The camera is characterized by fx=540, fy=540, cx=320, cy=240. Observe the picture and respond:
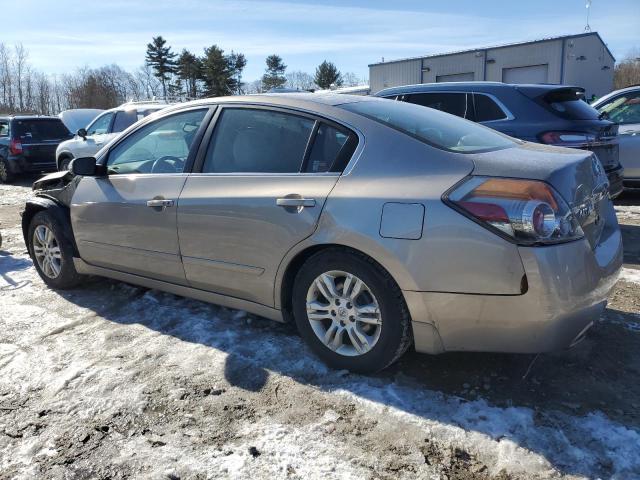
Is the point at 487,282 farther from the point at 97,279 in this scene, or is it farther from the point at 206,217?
the point at 97,279

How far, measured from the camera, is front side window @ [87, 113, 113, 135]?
12133 millimetres

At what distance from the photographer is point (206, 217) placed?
3432mm

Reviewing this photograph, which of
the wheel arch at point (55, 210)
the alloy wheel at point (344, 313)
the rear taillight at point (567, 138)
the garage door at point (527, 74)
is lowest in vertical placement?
the alloy wheel at point (344, 313)

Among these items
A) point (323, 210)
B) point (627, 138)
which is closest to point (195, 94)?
point (627, 138)

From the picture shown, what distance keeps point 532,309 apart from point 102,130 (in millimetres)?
11731

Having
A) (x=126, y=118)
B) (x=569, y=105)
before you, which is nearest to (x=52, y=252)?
(x=569, y=105)

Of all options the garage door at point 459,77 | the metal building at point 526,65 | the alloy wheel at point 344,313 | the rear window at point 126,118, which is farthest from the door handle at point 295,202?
the garage door at point 459,77

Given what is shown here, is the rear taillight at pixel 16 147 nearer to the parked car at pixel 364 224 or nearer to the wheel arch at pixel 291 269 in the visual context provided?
the parked car at pixel 364 224

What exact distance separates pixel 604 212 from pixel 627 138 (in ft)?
18.9

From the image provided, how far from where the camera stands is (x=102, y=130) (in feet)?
40.1

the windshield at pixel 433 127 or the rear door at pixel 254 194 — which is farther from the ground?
the windshield at pixel 433 127

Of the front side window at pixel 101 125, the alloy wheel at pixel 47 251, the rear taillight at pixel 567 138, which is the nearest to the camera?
the alloy wheel at pixel 47 251

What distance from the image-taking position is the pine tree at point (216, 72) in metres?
56.6

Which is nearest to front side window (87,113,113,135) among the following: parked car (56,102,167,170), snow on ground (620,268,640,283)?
parked car (56,102,167,170)
